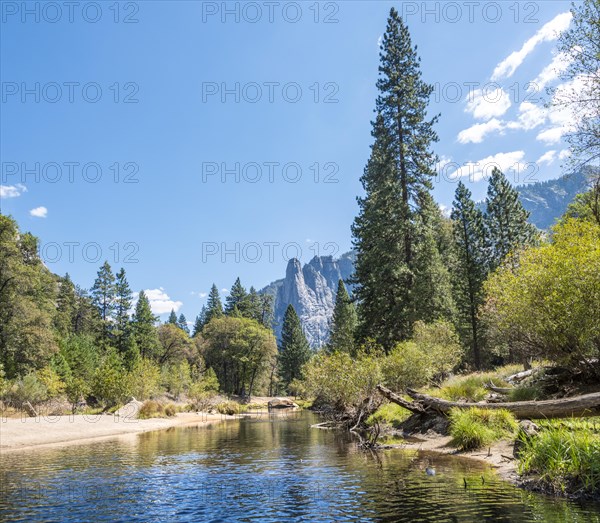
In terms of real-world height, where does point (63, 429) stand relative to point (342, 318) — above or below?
below

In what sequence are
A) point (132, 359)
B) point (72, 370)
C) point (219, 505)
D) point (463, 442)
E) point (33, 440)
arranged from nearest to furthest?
point (219, 505) < point (463, 442) < point (33, 440) < point (72, 370) < point (132, 359)

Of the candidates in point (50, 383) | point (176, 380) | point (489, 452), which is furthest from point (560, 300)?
point (176, 380)

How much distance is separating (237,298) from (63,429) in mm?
78564

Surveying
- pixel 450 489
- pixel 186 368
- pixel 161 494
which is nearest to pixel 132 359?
pixel 186 368

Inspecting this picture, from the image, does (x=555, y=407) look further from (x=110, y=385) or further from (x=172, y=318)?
(x=172, y=318)

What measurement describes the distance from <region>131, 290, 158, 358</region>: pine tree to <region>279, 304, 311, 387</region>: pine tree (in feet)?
115

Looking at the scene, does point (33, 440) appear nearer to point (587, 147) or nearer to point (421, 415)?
point (421, 415)

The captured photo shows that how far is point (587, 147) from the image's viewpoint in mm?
14742

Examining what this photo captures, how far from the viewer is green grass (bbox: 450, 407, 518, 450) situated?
15811mm

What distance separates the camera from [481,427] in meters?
16.0

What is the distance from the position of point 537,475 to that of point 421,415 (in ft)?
38.6

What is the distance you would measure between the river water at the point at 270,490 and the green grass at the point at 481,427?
1.35m

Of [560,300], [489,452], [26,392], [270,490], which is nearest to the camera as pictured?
[270,490]

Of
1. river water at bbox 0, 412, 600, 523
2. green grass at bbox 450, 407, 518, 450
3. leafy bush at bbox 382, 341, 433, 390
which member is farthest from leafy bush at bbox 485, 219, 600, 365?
leafy bush at bbox 382, 341, 433, 390
